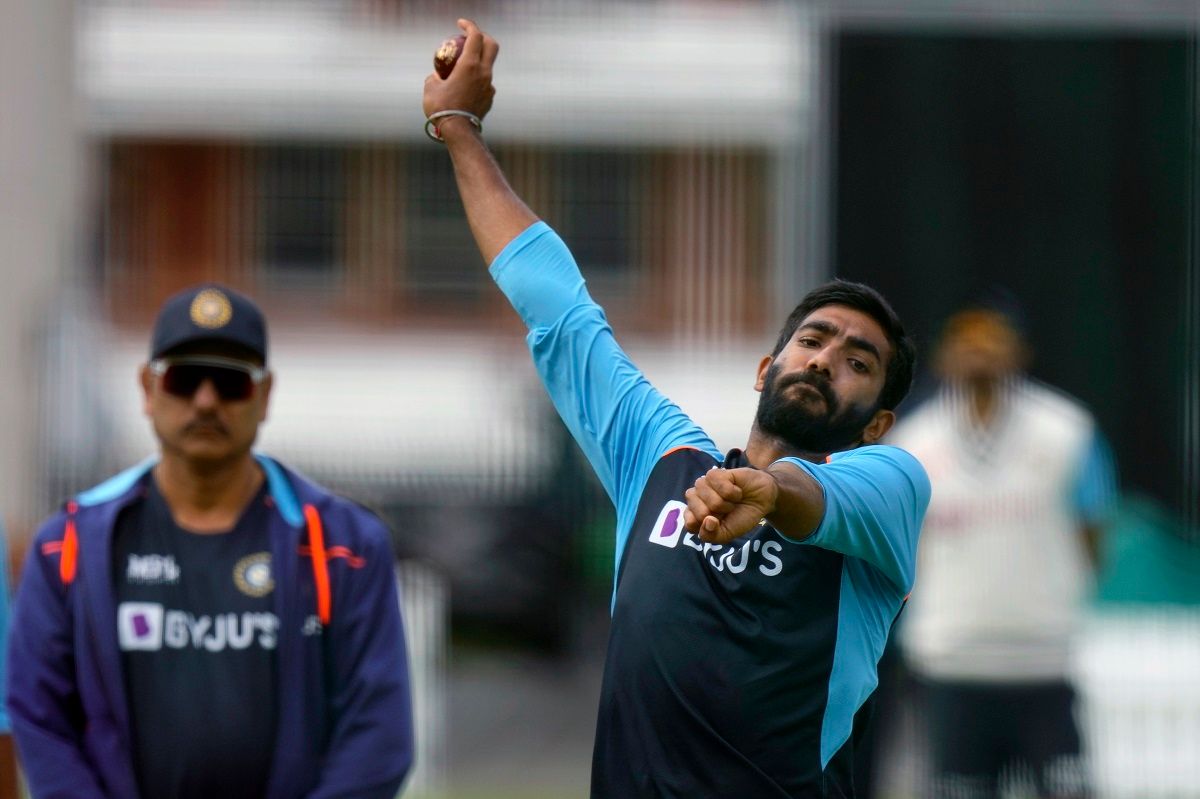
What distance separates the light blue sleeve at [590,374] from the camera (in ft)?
13.5

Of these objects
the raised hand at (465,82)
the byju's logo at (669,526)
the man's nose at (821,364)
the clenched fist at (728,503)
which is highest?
the raised hand at (465,82)

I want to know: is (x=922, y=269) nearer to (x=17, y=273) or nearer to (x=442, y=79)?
(x=17, y=273)

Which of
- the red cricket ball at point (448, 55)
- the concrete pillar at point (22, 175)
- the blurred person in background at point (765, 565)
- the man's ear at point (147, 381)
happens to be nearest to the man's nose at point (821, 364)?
the blurred person in background at point (765, 565)

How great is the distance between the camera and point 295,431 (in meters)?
18.3

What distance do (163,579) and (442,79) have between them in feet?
4.49

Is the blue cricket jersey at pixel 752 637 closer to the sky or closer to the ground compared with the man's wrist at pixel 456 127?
closer to the ground

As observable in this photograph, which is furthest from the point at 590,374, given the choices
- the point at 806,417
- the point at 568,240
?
the point at 568,240

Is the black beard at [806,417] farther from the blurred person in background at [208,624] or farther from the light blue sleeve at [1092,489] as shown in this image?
the light blue sleeve at [1092,489]

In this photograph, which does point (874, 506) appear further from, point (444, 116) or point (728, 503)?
point (444, 116)

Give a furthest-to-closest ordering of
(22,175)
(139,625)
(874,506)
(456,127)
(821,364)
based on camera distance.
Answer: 1. (22,175)
2. (139,625)
3. (456,127)
4. (821,364)
5. (874,506)

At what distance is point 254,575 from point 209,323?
2.07 feet

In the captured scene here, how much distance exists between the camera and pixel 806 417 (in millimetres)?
3906

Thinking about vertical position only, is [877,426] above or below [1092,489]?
above

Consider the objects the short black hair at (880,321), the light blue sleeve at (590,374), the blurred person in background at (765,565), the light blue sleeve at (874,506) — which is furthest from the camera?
the light blue sleeve at (590,374)
